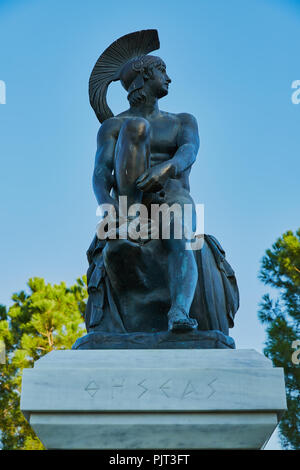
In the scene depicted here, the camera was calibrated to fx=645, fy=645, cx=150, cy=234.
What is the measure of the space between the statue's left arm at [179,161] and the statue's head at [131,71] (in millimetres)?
335

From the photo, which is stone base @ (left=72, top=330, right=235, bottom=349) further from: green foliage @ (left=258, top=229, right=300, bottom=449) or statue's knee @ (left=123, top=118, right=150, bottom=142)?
green foliage @ (left=258, top=229, right=300, bottom=449)

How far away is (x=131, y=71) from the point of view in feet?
16.5

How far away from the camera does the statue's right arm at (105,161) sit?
4480mm

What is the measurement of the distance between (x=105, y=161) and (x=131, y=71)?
87 centimetres

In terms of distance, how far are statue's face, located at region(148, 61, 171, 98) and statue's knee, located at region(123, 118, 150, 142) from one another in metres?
0.71

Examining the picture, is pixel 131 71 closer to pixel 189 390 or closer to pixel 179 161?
pixel 179 161

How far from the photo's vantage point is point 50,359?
11.2ft

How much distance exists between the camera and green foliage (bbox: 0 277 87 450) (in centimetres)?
1394

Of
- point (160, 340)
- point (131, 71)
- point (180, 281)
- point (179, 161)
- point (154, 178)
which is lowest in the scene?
point (160, 340)

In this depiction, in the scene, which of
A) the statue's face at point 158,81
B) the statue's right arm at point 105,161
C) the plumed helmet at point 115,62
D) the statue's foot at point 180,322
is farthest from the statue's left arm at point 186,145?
the statue's foot at point 180,322

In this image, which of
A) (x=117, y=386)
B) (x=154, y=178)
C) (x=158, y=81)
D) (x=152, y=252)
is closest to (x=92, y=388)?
(x=117, y=386)

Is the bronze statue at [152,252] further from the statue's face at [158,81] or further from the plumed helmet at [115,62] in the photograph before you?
the plumed helmet at [115,62]

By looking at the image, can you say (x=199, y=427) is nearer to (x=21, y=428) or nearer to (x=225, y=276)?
(x=225, y=276)
